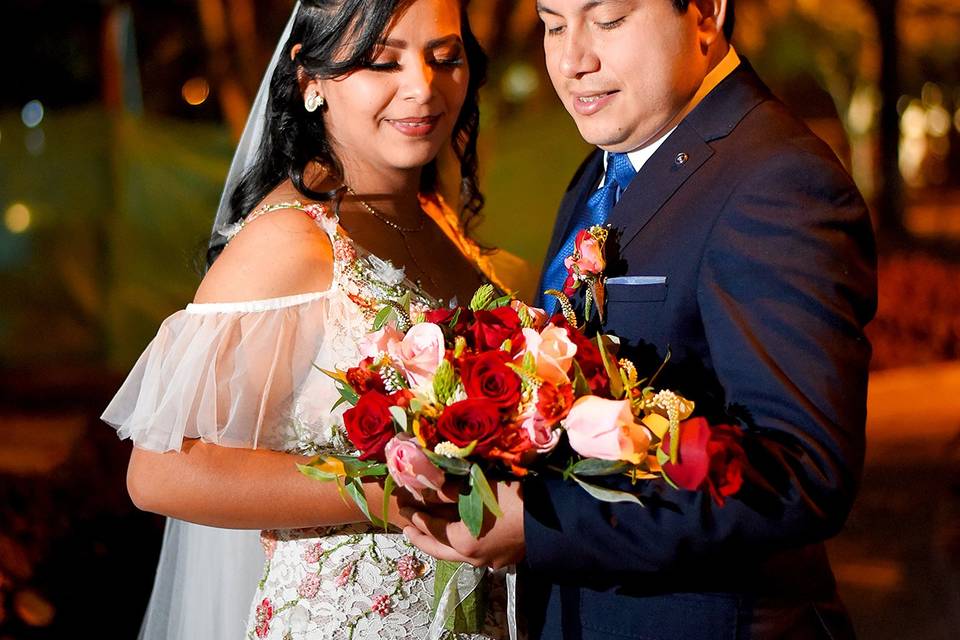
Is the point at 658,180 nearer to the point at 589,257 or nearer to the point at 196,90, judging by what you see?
the point at 589,257

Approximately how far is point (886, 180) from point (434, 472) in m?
10.2

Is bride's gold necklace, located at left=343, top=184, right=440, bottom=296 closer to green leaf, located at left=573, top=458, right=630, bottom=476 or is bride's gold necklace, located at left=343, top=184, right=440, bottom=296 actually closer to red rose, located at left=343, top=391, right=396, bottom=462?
red rose, located at left=343, top=391, right=396, bottom=462

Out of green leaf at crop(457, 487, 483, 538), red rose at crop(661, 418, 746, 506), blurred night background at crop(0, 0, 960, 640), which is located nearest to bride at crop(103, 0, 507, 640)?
green leaf at crop(457, 487, 483, 538)

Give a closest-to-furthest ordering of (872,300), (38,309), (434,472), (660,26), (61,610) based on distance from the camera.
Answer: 1. (434,472)
2. (872,300)
3. (660,26)
4. (61,610)
5. (38,309)

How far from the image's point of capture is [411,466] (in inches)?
64.9

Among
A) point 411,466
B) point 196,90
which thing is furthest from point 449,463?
point 196,90

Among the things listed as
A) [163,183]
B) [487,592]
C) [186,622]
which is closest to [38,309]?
[163,183]

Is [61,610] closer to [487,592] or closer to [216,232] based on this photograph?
[216,232]

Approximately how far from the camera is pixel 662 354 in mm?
1924

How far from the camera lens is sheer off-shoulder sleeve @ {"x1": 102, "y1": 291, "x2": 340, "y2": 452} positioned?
2.16 m

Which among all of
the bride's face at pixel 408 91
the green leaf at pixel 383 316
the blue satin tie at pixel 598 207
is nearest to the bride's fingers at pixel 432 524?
the green leaf at pixel 383 316

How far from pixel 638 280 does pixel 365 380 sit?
507 millimetres

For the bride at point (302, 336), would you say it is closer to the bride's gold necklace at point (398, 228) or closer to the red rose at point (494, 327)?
the bride's gold necklace at point (398, 228)

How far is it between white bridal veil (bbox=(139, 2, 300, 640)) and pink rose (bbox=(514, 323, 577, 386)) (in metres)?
1.16
